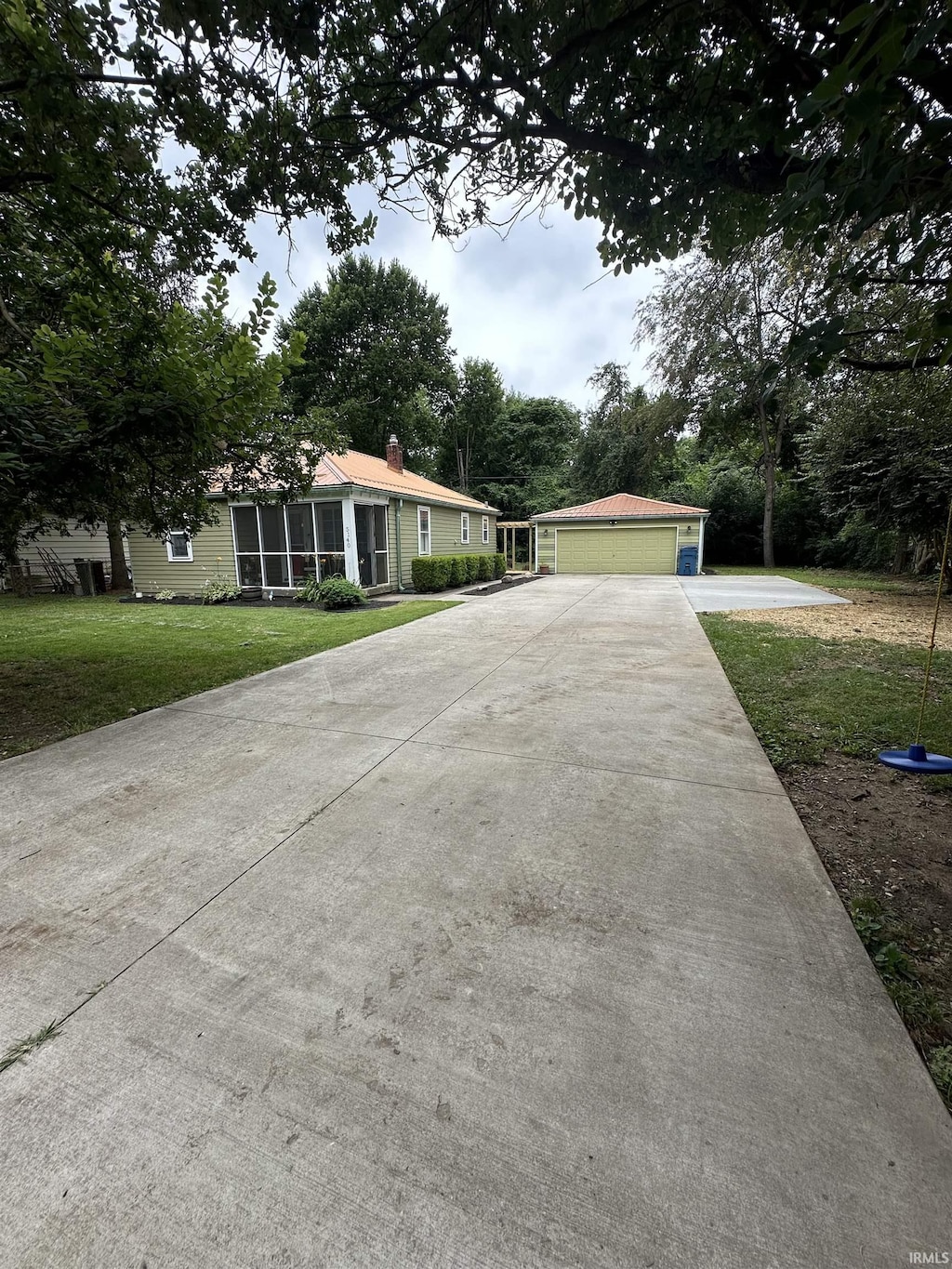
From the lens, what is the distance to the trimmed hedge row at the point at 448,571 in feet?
45.2

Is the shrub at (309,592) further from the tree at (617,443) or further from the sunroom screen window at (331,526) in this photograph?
the tree at (617,443)

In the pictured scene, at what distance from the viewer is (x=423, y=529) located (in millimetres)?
15523

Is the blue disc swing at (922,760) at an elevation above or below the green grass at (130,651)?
below

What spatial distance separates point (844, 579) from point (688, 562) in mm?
4800

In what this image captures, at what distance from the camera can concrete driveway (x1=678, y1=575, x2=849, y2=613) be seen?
11148 mm

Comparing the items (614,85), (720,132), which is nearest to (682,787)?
(720,132)

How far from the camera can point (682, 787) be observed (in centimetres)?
A: 308

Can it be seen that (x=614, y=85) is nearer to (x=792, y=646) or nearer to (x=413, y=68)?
(x=413, y=68)

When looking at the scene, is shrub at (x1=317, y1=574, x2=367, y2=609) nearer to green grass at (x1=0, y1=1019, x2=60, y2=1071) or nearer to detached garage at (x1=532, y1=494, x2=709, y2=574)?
green grass at (x1=0, y1=1019, x2=60, y2=1071)

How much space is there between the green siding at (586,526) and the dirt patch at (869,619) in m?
7.89

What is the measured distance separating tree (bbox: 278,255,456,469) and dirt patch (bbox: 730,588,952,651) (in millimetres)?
18857

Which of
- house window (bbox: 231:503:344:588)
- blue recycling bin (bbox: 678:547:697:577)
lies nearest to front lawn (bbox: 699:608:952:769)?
house window (bbox: 231:503:344:588)

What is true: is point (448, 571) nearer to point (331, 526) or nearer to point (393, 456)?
point (331, 526)

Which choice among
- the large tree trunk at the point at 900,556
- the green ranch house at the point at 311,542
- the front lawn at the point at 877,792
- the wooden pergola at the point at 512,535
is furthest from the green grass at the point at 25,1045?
the large tree trunk at the point at 900,556
